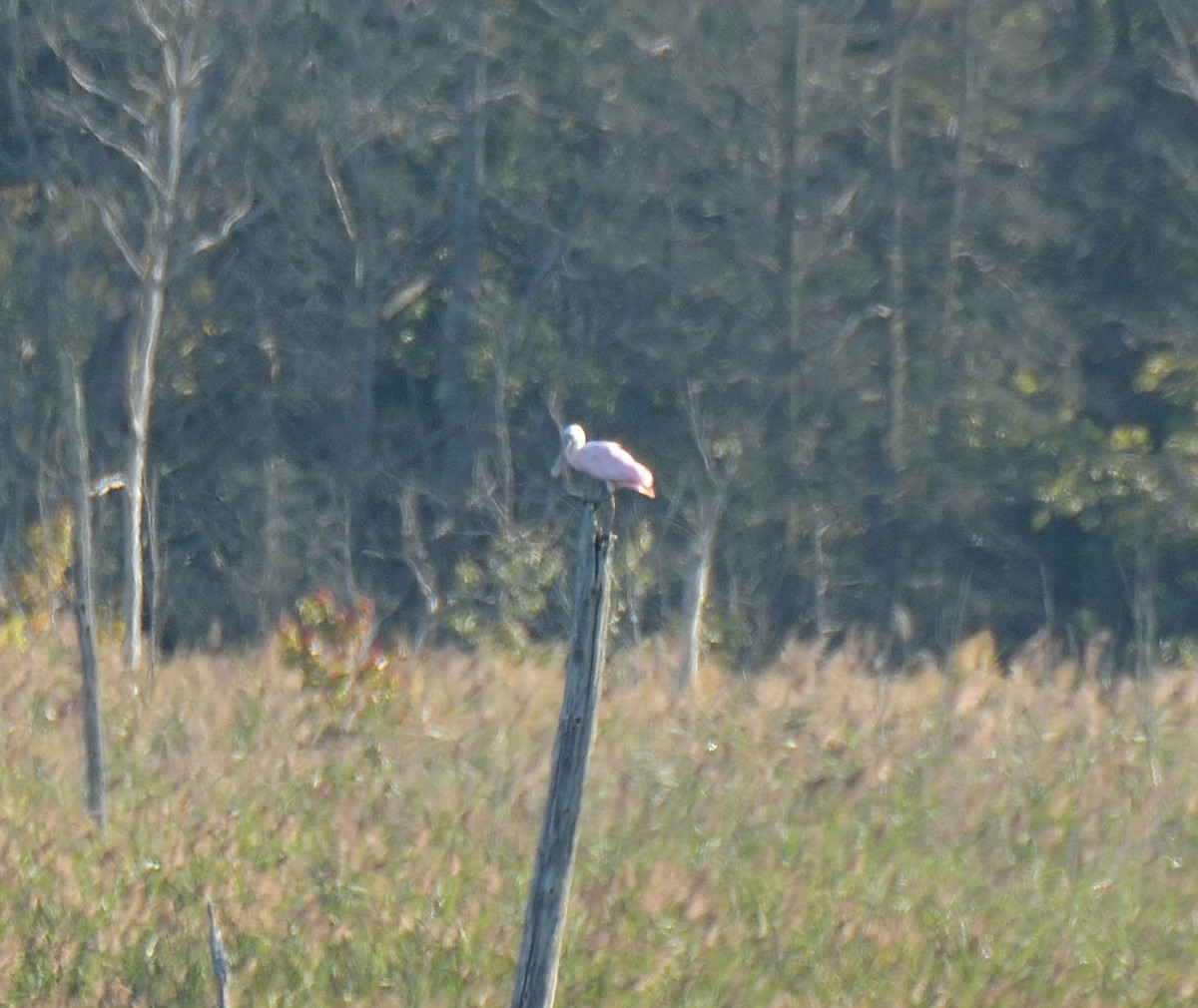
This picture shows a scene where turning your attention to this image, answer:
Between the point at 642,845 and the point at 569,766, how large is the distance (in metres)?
3.22

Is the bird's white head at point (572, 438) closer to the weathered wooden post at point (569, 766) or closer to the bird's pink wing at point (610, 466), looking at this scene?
the bird's pink wing at point (610, 466)

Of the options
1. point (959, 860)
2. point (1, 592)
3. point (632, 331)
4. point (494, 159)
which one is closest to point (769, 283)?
point (632, 331)

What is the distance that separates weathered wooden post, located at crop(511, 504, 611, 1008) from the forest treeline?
1569 cm

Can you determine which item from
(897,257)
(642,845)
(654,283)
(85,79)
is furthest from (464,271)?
(642,845)

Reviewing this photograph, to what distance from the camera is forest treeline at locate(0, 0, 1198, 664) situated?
21.5 m

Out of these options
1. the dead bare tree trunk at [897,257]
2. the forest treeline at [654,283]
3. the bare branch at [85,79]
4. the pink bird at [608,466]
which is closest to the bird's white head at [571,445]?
the pink bird at [608,466]

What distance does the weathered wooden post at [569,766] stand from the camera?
4.79 m

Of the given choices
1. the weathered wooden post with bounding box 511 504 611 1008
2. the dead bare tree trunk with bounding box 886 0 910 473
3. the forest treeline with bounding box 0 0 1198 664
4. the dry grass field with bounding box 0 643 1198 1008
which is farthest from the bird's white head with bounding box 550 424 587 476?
the dead bare tree trunk with bounding box 886 0 910 473

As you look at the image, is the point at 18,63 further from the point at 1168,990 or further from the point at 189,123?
the point at 1168,990

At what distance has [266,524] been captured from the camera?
807 inches

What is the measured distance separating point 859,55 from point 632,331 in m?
3.95

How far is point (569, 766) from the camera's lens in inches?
196

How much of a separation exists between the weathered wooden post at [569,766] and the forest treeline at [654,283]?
1569cm

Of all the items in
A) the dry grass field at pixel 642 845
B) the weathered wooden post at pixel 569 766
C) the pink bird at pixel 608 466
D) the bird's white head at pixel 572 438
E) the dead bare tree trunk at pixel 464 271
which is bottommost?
the dry grass field at pixel 642 845
